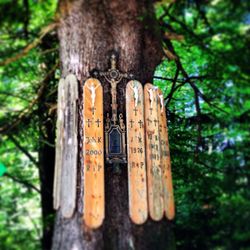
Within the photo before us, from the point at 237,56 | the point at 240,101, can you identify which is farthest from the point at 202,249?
the point at 237,56

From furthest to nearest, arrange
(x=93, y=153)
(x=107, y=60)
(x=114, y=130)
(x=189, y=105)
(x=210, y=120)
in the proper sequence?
(x=210, y=120) → (x=189, y=105) → (x=107, y=60) → (x=114, y=130) → (x=93, y=153)

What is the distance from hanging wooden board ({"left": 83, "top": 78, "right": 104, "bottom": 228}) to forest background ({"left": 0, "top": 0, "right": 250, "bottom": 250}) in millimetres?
971

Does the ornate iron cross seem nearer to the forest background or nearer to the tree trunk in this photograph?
the tree trunk

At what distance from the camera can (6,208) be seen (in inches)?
304

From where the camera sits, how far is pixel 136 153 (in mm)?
2469

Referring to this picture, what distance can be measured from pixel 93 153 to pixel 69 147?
188mm

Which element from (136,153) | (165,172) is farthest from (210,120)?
(136,153)

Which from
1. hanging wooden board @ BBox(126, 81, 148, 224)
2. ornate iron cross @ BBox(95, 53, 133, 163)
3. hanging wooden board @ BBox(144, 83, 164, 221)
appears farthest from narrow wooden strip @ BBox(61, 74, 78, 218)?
hanging wooden board @ BBox(144, 83, 164, 221)

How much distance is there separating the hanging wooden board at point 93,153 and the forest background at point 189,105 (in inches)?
38.2

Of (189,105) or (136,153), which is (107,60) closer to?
(136,153)

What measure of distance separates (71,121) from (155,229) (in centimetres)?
98

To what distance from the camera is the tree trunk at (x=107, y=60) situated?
2287 millimetres

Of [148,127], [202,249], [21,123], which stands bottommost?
[202,249]

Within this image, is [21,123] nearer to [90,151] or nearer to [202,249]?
[90,151]
